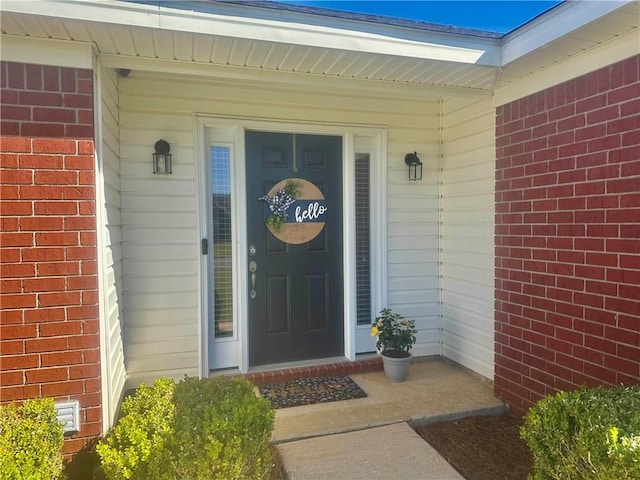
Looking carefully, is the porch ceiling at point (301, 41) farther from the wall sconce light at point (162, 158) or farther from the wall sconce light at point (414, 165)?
the wall sconce light at point (414, 165)

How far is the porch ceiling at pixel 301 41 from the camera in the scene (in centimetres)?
193

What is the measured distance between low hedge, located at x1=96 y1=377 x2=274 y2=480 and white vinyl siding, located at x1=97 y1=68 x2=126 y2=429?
47 centimetres

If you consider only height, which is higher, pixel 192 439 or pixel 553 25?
pixel 553 25

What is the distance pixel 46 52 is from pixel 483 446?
3.25m

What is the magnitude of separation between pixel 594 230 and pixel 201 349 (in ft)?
9.18

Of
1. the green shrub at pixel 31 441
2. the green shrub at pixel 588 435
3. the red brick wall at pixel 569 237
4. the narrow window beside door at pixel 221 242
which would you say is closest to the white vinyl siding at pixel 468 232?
the red brick wall at pixel 569 237

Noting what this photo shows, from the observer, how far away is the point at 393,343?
3.33 m

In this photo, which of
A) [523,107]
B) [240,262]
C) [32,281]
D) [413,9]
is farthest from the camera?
[240,262]

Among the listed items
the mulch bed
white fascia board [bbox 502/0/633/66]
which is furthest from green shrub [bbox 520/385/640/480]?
white fascia board [bbox 502/0/633/66]

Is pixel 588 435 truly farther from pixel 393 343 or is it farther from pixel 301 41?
pixel 301 41

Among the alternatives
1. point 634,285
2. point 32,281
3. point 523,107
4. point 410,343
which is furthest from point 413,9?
point 32,281

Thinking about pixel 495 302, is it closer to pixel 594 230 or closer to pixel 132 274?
pixel 594 230

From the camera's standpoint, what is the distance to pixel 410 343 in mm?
3322

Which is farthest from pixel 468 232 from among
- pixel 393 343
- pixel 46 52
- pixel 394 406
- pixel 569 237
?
pixel 46 52
